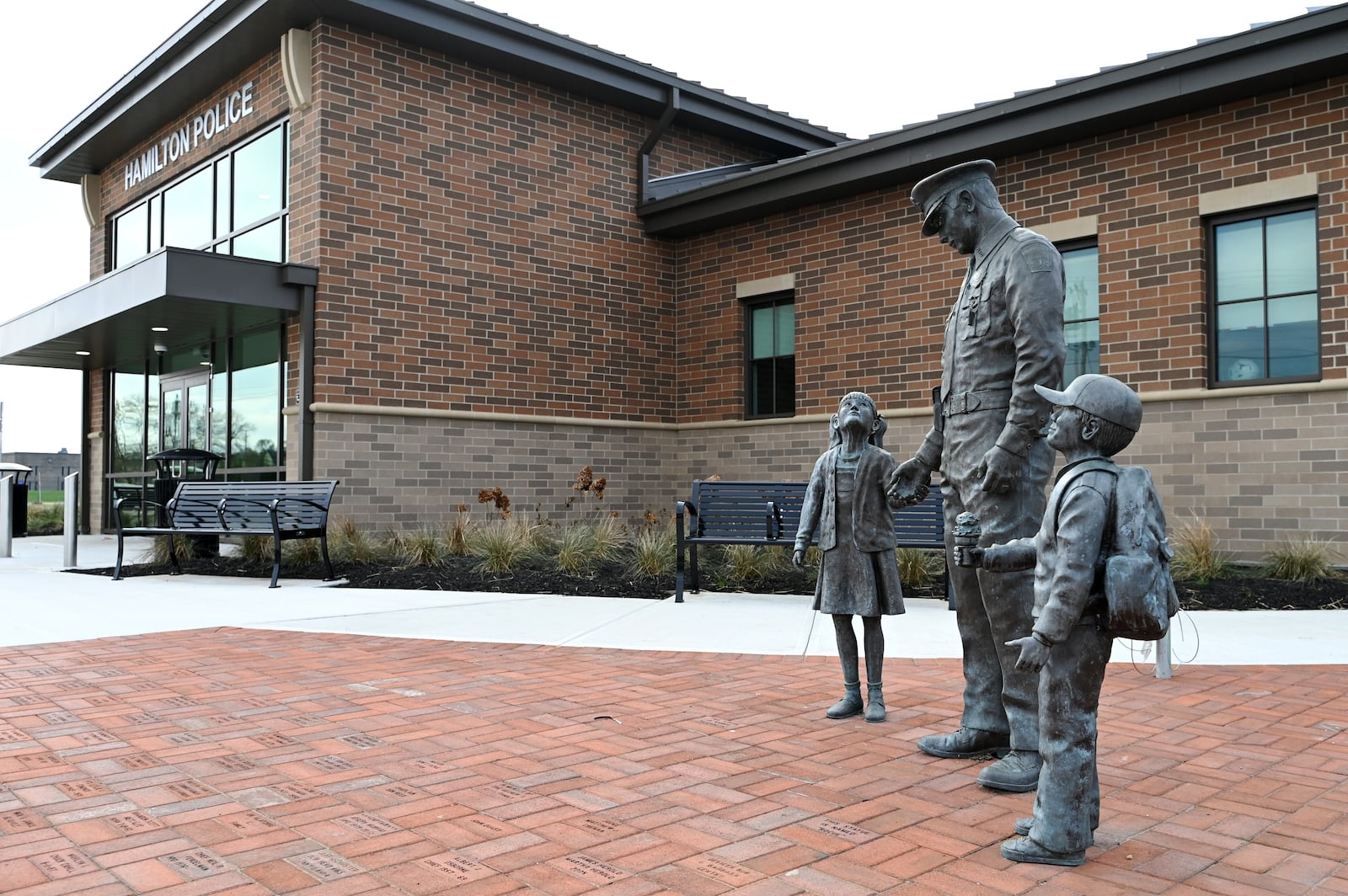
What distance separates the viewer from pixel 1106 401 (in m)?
3.18

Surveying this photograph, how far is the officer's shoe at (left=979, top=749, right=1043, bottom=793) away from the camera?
3832 mm

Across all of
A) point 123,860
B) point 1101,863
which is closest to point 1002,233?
point 1101,863

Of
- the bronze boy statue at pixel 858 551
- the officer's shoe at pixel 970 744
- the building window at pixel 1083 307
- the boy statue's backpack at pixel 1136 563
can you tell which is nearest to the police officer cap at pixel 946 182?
the bronze boy statue at pixel 858 551

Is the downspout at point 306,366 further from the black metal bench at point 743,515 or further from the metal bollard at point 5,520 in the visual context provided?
the black metal bench at point 743,515

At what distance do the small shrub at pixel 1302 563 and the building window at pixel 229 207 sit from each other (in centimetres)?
1268

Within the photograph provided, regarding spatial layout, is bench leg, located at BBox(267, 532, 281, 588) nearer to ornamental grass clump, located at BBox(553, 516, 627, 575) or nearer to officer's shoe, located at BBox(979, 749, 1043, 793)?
ornamental grass clump, located at BBox(553, 516, 627, 575)

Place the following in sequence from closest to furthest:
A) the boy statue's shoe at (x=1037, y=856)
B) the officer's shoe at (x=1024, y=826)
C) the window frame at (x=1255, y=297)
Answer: the boy statue's shoe at (x=1037, y=856), the officer's shoe at (x=1024, y=826), the window frame at (x=1255, y=297)

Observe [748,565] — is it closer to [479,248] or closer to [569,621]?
[569,621]

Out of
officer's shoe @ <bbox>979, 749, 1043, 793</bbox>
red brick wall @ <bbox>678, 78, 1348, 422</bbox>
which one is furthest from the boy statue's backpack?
red brick wall @ <bbox>678, 78, 1348, 422</bbox>

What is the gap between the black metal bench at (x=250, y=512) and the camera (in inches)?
426

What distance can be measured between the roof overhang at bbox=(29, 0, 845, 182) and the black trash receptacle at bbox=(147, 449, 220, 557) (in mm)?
5825

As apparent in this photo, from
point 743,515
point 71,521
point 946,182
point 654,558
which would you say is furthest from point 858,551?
point 71,521

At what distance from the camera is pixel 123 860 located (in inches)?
121

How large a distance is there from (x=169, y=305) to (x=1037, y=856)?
12855 millimetres
